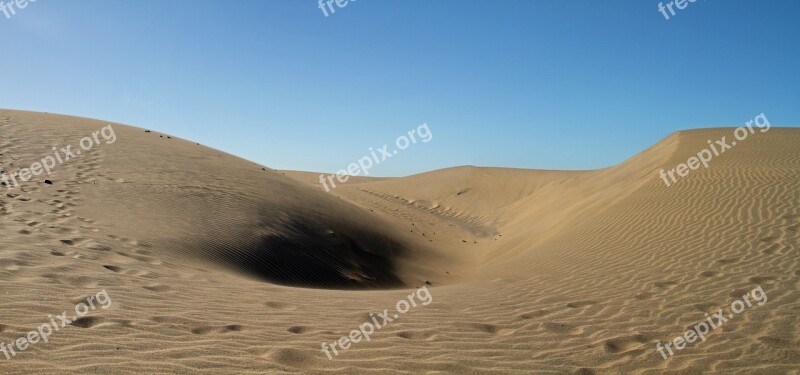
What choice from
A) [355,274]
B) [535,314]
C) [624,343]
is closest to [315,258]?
[355,274]

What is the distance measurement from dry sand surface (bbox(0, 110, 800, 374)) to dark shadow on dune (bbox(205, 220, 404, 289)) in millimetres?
52

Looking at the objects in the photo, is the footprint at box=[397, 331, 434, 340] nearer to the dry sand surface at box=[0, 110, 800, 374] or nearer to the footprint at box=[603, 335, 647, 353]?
the dry sand surface at box=[0, 110, 800, 374]

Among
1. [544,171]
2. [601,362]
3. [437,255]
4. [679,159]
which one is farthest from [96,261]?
[544,171]

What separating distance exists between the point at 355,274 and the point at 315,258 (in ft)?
2.88

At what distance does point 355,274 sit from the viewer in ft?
34.1

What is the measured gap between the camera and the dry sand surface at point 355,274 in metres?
4.21

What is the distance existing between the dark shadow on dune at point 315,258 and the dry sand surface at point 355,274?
52mm

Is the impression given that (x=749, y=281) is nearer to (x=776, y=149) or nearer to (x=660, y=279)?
(x=660, y=279)

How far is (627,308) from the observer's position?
5945 millimetres

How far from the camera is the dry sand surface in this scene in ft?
13.8

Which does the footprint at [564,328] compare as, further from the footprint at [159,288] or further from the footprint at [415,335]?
the footprint at [159,288]

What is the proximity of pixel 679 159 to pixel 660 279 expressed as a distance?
9.68 metres

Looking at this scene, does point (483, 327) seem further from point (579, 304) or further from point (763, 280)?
point (763, 280)

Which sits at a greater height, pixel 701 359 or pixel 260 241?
pixel 260 241
